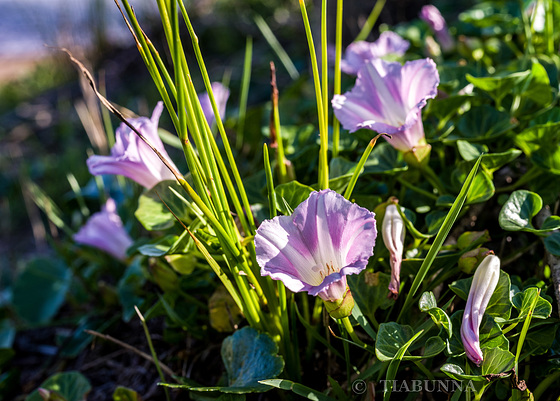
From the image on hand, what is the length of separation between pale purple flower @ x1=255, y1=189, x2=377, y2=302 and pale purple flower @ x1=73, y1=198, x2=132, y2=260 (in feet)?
2.54

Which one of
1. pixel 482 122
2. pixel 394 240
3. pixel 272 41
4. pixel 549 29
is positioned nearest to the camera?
pixel 394 240

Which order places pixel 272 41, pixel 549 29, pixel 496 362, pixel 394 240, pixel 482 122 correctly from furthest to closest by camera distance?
pixel 272 41, pixel 549 29, pixel 482 122, pixel 394 240, pixel 496 362

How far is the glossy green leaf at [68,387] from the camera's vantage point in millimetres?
1125

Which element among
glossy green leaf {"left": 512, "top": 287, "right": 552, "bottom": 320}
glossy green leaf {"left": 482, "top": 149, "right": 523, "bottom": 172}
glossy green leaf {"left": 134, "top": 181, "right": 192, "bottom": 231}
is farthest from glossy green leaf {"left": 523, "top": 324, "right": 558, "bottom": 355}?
glossy green leaf {"left": 134, "top": 181, "right": 192, "bottom": 231}

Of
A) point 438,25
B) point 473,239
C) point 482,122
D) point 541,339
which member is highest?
point 438,25

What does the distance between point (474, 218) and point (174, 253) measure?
24.3 inches

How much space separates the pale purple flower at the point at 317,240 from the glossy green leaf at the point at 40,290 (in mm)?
1140

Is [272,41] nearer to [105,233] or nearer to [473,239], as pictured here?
[105,233]

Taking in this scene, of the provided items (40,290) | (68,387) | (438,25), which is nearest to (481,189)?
(438,25)

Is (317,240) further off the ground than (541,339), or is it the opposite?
(317,240)

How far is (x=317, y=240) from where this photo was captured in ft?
2.41

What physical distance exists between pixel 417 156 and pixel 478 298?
1.05 feet

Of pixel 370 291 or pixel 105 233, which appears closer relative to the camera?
pixel 370 291

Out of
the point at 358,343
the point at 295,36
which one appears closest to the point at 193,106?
the point at 358,343
